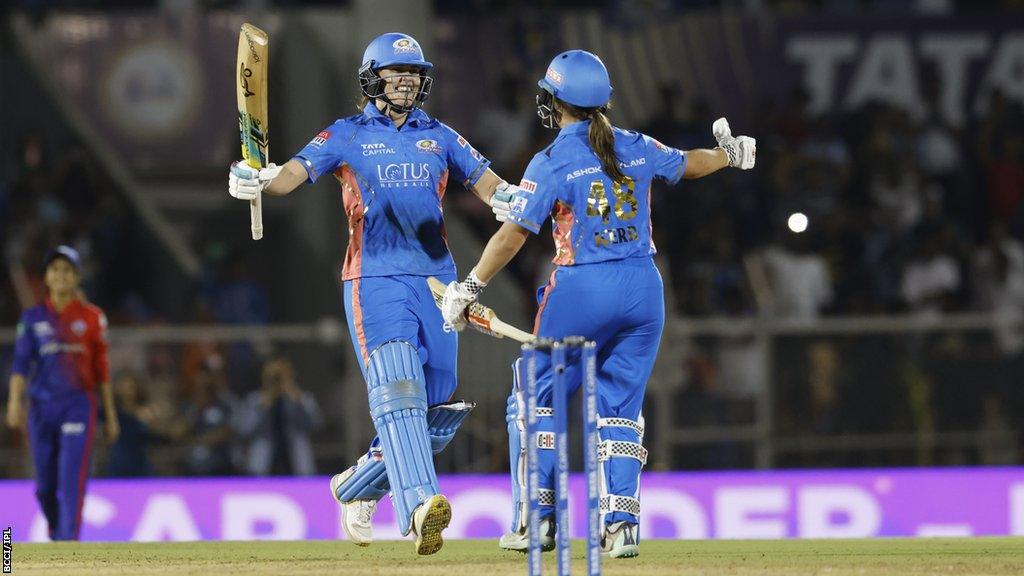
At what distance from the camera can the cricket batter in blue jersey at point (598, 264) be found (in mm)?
7672

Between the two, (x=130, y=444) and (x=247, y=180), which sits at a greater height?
(x=130, y=444)

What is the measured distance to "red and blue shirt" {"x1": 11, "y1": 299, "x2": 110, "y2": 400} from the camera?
12055 mm

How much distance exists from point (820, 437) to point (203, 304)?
5.23 meters

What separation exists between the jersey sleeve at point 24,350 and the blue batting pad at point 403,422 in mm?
4757

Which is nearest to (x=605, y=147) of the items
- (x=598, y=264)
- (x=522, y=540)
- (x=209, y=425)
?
(x=598, y=264)

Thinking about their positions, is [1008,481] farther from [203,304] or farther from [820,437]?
[203,304]

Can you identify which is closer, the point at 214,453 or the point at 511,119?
the point at 214,453

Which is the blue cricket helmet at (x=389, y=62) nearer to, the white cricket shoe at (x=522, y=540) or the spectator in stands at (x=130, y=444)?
the white cricket shoe at (x=522, y=540)

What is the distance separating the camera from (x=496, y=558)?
317 inches

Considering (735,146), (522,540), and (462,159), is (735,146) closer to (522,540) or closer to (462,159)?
(462,159)

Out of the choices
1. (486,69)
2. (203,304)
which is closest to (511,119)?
(486,69)

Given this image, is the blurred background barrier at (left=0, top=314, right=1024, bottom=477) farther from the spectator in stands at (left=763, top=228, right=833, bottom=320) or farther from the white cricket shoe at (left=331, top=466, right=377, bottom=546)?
the white cricket shoe at (left=331, top=466, right=377, bottom=546)

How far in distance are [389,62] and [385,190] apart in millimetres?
557

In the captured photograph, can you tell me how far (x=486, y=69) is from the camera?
56.7ft
